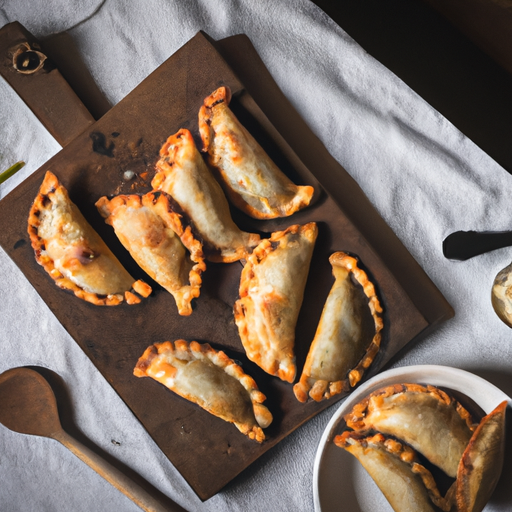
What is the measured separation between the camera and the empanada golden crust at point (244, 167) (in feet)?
4.04

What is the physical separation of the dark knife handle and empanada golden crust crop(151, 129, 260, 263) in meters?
0.50

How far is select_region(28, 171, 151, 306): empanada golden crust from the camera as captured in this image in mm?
1237

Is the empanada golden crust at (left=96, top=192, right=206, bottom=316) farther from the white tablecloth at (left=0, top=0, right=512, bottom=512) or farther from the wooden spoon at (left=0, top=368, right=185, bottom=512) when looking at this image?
the wooden spoon at (left=0, top=368, right=185, bottom=512)

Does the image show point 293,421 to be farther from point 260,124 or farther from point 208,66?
point 208,66

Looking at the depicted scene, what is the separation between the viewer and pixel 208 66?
4.21 ft

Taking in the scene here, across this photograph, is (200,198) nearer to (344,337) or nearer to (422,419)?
(344,337)

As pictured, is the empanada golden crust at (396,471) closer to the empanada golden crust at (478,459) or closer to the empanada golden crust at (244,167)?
the empanada golden crust at (478,459)

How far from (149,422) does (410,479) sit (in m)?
0.66

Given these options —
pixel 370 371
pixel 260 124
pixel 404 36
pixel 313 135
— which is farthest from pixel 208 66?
pixel 370 371

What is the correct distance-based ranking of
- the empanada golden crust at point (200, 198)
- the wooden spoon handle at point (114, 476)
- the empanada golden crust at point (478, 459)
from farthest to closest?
the wooden spoon handle at point (114, 476)
the empanada golden crust at point (200, 198)
the empanada golden crust at point (478, 459)

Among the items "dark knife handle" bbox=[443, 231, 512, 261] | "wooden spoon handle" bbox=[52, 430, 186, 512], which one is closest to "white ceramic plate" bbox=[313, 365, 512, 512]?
"dark knife handle" bbox=[443, 231, 512, 261]

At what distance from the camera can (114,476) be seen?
1.37 m

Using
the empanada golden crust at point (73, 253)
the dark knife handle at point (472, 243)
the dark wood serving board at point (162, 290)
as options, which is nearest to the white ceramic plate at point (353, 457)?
the dark wood serving board at point (162, 290)

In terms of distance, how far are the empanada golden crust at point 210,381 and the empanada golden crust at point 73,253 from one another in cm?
17
